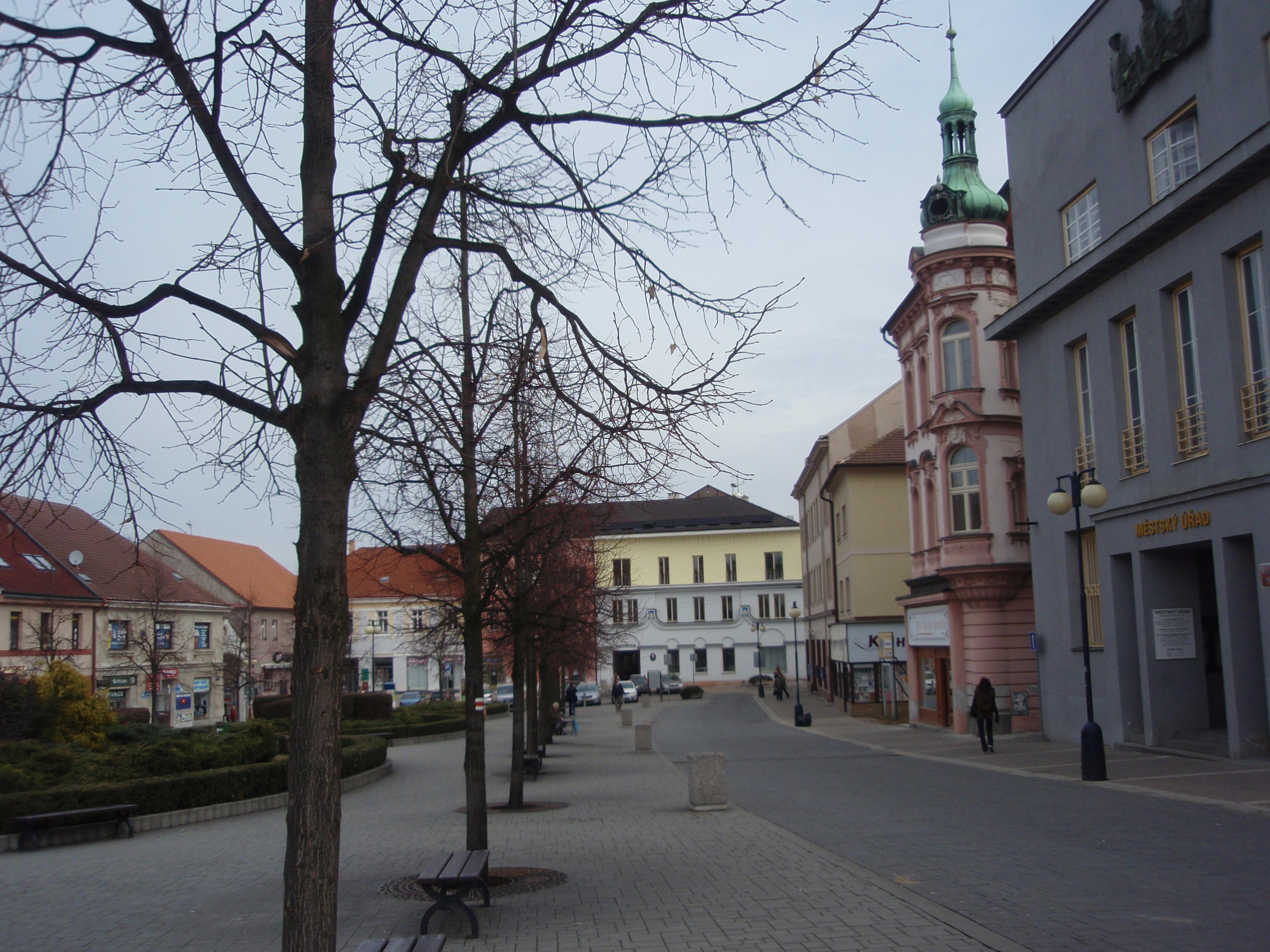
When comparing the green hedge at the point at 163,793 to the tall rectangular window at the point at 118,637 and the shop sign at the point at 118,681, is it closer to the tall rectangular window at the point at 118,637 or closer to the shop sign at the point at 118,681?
the tall rectangular window at the point at 118,637

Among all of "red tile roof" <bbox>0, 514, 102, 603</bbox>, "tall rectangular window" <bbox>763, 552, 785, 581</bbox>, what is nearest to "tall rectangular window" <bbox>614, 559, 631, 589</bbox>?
"red tile roof" <bbox>0, 514, 102, 603</bbox>

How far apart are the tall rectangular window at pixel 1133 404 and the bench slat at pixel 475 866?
16.1 metres

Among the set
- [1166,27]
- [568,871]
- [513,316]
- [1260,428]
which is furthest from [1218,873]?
[1166,27]

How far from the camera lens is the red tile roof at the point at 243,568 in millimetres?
74562

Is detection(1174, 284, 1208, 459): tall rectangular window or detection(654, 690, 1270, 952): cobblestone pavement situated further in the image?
detection(1174, 284, 1208, 459): tall rectangular window

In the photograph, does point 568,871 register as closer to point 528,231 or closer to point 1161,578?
point 528,231

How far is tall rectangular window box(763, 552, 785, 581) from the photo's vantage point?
Result: 295 ft

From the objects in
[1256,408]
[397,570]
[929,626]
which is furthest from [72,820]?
[929,626]

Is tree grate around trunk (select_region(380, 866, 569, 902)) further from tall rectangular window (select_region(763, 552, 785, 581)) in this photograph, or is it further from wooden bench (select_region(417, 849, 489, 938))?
tall rectangular window (select_region(763, 552, 785, 581))

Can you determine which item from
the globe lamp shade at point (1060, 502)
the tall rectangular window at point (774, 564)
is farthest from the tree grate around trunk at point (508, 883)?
the tall rectangular window at point (774, 564)

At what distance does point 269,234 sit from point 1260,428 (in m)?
16.7

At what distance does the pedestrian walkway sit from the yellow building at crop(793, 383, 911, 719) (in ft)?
21.2

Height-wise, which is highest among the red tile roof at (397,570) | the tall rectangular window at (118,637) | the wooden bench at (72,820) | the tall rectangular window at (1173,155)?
the tall rectangular window at (1173,155)

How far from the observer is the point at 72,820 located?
16188 mm
